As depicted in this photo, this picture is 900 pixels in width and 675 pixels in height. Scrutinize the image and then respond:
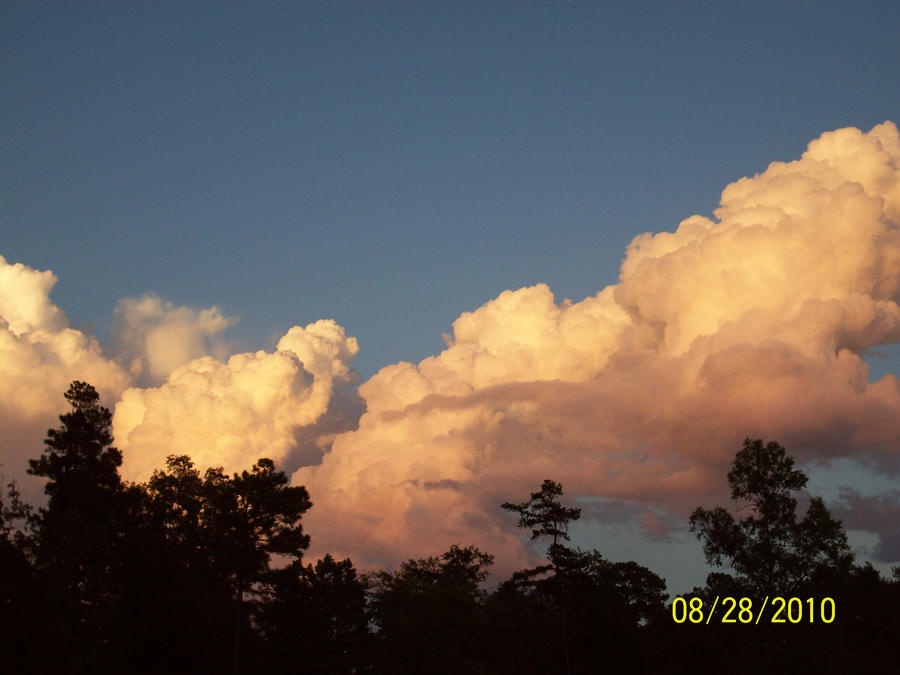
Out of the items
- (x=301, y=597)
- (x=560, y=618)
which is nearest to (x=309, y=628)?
(x=301, y=597)

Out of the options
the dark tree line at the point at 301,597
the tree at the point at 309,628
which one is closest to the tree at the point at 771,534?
the dark tree line at the point at 301,597

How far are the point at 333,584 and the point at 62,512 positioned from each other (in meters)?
25.9

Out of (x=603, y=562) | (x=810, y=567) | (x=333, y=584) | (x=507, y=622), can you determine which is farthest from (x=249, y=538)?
(x=603, y=562)

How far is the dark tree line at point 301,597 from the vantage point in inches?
1902

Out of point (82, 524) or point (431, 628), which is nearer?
point (82, 524)

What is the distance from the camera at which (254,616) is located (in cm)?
6334

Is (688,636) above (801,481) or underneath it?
underneath

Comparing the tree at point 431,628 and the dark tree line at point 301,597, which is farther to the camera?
the tree at point 431,628

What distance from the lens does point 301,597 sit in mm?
64812

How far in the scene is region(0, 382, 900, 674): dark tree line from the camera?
4831cm

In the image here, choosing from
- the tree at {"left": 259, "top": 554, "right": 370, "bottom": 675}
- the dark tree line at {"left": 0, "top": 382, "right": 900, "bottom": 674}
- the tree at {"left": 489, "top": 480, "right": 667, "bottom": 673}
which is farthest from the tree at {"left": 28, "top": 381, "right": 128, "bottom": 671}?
the tree at {"left": 489, "top": 480, "right": 667, "bottom": 673}

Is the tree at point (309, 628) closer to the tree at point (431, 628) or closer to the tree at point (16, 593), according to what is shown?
the tree at point (431, 628)

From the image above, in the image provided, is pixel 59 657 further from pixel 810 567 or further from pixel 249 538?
pixel 810 567
